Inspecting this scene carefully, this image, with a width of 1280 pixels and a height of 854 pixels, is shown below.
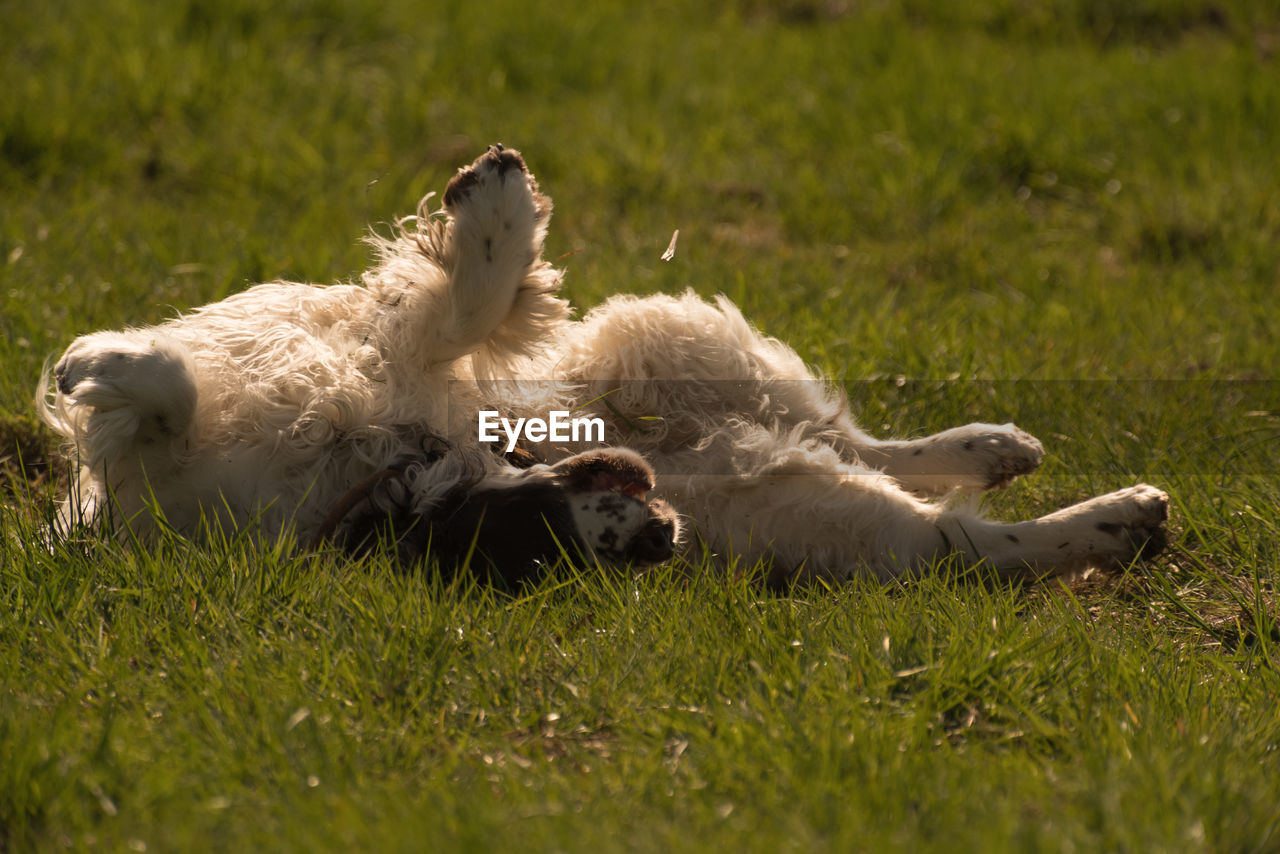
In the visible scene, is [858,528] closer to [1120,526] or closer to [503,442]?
[1120,526]

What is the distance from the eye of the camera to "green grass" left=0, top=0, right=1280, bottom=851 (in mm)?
2191

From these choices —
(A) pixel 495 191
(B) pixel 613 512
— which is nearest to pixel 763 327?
(A) pixel 495 191

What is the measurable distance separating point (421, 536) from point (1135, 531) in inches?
77.3

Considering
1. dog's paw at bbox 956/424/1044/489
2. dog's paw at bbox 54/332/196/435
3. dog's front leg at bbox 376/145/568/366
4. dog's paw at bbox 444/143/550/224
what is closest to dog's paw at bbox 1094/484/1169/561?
dog's paw at bbox 956/424/1044/489

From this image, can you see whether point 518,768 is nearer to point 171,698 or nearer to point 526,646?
point 526,646

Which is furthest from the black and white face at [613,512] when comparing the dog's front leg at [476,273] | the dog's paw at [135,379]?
the dog's paw at [135,379]

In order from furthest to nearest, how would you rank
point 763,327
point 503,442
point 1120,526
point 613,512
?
point 763,327 → point 1120,526 → point 503,442 → point 613,512

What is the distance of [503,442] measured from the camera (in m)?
3.33

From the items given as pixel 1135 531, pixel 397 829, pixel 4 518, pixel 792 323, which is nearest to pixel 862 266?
pixel 792 323
